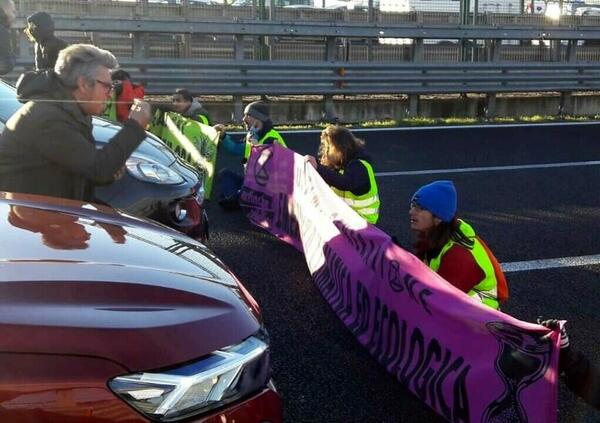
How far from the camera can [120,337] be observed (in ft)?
6.31

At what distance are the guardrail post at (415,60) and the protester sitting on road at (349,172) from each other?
8.83 metres

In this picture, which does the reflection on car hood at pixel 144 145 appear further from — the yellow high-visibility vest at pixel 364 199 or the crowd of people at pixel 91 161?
the yellow high-visibility vest at pixel 364 199

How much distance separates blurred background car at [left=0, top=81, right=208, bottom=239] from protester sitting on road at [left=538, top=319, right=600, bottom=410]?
8.09 feet

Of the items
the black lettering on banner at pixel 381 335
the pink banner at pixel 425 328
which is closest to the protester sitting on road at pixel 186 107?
the pink banner at pixel 425 328

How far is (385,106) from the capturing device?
48.2 ft

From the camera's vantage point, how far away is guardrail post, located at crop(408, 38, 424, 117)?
14.8 meters

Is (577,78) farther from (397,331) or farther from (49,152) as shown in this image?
(49,152)

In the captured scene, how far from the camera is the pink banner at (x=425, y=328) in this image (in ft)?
10.2

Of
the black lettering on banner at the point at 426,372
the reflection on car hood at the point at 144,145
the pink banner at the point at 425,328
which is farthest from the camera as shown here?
the reflection on car hood at the point at 144,145

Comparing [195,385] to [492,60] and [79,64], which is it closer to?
[79,64]

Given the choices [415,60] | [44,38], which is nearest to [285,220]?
[44,38]

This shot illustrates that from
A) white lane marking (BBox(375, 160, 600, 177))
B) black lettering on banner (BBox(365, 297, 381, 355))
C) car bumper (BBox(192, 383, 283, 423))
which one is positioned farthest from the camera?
white lane marking (BBox(375, 160, 600, 177))

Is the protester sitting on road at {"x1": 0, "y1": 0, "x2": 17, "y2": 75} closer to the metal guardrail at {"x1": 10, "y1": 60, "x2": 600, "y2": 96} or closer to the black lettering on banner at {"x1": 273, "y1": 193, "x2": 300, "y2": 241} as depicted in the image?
the metal guardrail at {"x1": 10, "y1": 60, "x2": 600, "y2": 96}

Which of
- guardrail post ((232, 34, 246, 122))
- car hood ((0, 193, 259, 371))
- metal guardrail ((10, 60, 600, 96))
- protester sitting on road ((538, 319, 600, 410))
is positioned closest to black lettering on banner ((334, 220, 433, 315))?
protester sitting on road ((538, 319, 600, 410))
